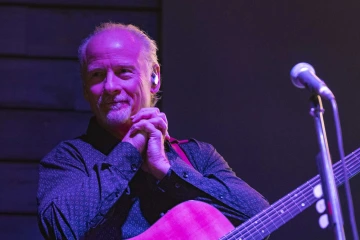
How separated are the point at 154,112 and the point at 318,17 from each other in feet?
3.97

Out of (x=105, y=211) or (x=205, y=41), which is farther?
(x=205, y=41)

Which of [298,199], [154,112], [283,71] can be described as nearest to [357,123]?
[283,71]

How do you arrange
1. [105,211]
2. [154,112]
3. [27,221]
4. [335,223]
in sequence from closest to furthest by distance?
[335,223]
[105,211]
[154,112]
[27,221]

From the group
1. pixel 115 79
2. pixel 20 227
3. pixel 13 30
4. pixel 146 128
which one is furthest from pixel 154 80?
pixel 20 227

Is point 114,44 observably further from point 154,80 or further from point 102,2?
point 102,2

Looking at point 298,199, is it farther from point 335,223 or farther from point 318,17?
point 318,17

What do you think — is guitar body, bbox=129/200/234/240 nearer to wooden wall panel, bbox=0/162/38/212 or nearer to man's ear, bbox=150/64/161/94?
man's ear, bbox=150/64/161/94

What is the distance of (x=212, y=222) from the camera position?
2082 mm

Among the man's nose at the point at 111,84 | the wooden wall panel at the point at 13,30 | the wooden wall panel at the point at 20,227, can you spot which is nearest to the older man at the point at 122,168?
the man's nose at the point at 111,84

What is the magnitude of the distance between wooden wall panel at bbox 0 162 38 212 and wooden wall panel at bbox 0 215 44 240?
4 centimetres

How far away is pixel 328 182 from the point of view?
1608mm

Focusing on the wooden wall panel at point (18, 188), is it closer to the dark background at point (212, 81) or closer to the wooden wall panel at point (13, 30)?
the dark background at point (212, 81)

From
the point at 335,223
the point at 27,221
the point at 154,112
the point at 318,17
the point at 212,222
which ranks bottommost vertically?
the point at 27,221

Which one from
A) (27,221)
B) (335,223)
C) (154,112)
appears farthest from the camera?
(27,221)
